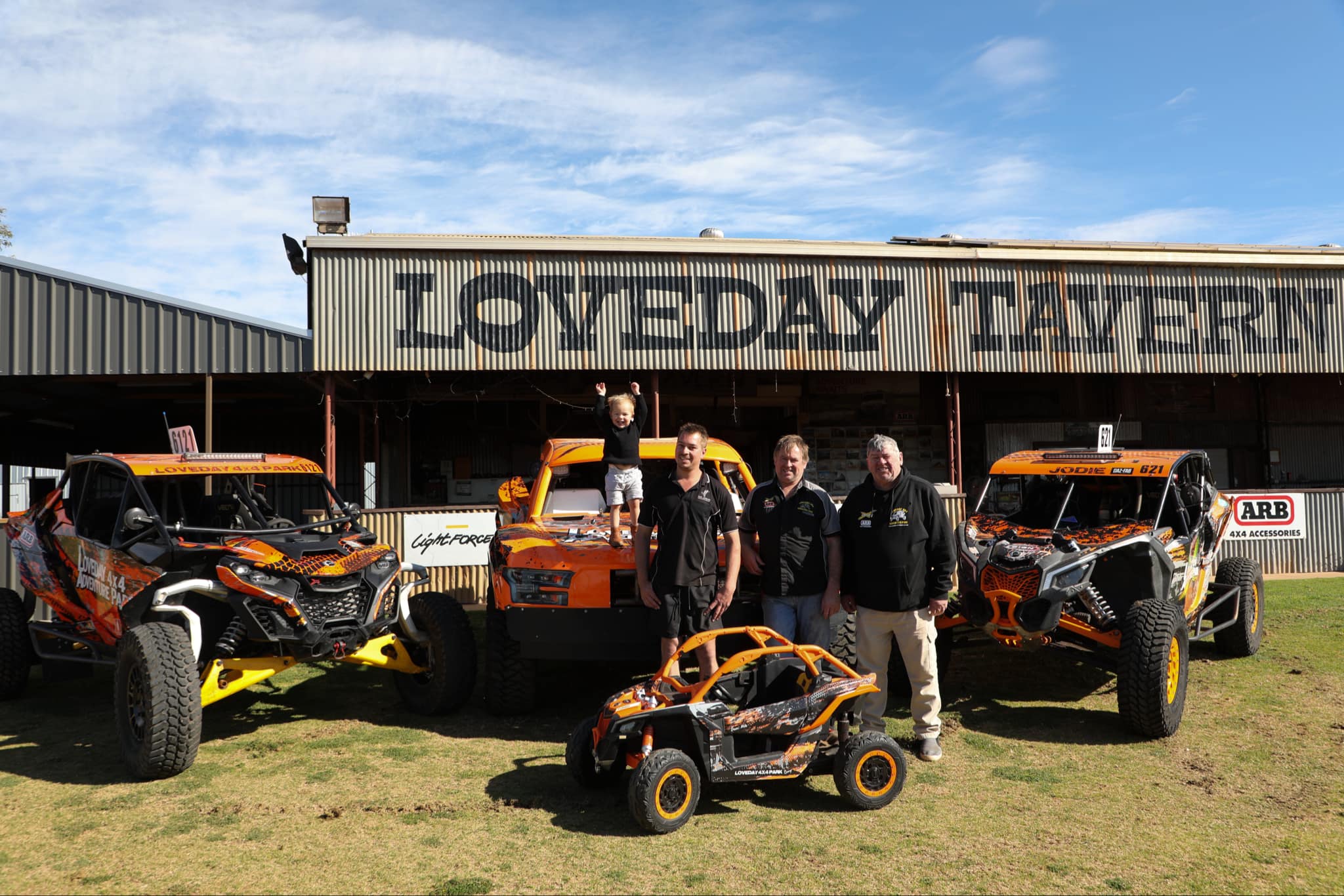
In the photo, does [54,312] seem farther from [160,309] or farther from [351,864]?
[351,864]

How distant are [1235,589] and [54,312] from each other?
1437cm

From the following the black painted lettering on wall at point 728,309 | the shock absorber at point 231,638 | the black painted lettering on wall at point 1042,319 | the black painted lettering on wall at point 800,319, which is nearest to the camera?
the shock absorber at point 231,638

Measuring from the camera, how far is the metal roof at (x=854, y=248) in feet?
45.9

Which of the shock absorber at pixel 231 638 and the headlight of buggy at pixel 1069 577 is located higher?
the headlight of buggy at pixel 1069 577

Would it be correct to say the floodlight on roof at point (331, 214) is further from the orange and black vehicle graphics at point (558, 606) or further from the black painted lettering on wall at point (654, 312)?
the orange and black vehicle graphics at point (558, 606)

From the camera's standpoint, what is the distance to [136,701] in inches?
231

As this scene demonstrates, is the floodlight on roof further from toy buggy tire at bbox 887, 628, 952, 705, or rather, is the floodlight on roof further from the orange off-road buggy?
A: toy buggy tire at bbox 887, 628, 952, 705

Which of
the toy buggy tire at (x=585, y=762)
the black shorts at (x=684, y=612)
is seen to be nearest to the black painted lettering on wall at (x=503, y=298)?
the black shorts at (x=684, y=612)

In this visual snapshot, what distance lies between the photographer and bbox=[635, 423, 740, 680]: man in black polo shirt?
224 inches

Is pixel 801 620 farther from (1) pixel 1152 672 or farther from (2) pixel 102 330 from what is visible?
(2) pixel 102 330

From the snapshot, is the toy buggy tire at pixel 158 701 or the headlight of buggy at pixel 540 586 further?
the headlight of buggy at pixel 540 586

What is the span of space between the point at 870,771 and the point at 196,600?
4446 mm

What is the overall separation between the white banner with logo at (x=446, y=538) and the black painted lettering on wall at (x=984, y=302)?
7944mm

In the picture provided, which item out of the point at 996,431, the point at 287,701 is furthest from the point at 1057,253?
the point at 287,701
